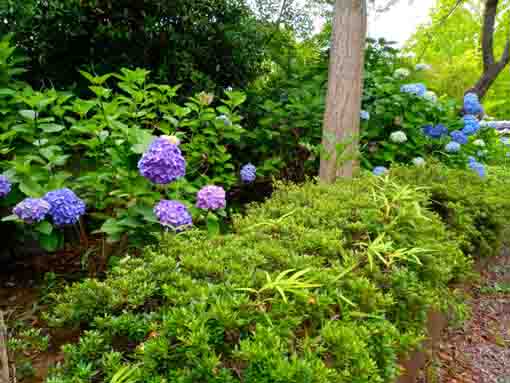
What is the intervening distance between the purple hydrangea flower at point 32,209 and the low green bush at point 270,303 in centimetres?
72

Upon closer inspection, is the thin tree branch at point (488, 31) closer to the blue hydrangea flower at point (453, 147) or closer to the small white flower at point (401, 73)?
the small white flower at point (401, 73)

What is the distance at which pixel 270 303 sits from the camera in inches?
45.2

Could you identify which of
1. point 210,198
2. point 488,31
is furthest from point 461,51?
point 210,198

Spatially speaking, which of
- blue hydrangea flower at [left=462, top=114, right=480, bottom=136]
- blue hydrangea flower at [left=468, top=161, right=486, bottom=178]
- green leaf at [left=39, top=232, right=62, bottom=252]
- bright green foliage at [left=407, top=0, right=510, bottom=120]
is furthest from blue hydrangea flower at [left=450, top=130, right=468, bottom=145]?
bright green foliage at [left=407, top=0, right=510, bottom=120]

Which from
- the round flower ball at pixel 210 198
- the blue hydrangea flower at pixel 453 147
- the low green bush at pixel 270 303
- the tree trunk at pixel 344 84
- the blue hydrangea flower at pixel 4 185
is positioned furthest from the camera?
the blue hydrangea flower at pixel 453 147

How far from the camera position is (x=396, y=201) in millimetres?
2111

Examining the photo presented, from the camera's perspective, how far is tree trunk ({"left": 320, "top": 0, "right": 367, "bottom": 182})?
3.43 metres

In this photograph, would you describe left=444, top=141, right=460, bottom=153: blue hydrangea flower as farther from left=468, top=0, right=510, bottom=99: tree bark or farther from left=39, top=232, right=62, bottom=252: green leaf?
left=39, top=232, right=62, bottom=252: green leaf

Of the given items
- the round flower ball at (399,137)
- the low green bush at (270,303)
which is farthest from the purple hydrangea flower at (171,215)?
the round flower ball at (399,137)

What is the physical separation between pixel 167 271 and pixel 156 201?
996 millimetres

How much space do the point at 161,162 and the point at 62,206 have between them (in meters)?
0.58

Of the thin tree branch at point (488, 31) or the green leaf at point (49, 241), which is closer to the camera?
the green leaf at point (49, 241)

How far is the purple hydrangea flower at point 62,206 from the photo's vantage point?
204 centimetres

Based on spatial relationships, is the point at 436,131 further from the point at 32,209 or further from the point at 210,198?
the point at 32,209
